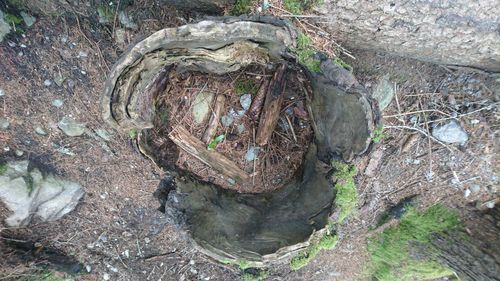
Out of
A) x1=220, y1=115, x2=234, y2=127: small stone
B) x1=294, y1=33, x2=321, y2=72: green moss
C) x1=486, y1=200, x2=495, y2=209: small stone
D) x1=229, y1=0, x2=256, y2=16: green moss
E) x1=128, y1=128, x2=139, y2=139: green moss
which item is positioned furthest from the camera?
x1=220, y1=115, x2=234, y2=127: small stone

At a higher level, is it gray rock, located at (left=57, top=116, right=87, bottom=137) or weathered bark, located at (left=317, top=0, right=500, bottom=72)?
weathered bark, located at (left=317, top=0, right=500, bottom=72)

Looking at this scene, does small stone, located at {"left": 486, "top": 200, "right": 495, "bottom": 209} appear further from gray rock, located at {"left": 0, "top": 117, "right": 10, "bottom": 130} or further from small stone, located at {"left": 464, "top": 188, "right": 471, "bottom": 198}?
gray rock, located at {"left": 0, "top": 117, "right": 10, "bottom": 130}

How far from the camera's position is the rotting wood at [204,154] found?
314 cm

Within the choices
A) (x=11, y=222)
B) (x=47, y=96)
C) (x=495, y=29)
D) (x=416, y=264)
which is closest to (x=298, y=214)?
(x=416, y=264)

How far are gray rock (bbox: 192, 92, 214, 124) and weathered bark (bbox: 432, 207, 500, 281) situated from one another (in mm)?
2189

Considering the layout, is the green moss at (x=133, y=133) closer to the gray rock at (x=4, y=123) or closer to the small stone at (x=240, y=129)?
the small stone at (x=240, y=129)

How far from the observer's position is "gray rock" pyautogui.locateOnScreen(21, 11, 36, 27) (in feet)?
8.84

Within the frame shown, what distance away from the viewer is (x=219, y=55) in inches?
80.7

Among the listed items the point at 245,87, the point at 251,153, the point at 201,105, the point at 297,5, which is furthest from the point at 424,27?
the point at 201,105

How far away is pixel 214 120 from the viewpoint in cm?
317

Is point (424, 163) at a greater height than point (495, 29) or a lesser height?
lesser

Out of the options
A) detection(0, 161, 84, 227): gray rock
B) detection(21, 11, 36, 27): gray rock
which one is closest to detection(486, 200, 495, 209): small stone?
detection(0, 161, 84, 227): gray rock

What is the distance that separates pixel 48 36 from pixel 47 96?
18.8 inches

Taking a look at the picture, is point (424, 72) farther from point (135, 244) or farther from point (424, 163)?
point (135, 244)
